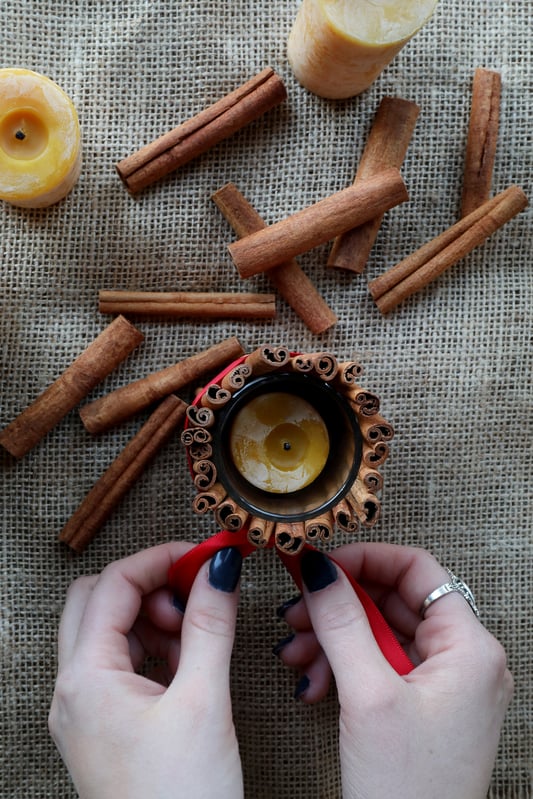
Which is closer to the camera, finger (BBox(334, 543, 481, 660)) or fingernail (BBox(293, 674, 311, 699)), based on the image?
finger (BBox(334, 543, 481, 660))

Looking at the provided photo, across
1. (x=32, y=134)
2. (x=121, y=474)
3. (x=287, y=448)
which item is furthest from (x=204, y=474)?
(x=32, y=134)

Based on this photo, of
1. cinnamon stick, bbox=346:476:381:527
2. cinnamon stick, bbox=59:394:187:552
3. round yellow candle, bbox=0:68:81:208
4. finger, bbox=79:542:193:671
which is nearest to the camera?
cinnamon stick, bbox=346:476:381:527

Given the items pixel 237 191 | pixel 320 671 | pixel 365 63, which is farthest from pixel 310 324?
pixel 320 671

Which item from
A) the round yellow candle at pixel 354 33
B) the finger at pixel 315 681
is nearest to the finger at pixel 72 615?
the finger at pixel 315 681

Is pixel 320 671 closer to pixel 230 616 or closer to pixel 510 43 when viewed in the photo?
pixel 230 616

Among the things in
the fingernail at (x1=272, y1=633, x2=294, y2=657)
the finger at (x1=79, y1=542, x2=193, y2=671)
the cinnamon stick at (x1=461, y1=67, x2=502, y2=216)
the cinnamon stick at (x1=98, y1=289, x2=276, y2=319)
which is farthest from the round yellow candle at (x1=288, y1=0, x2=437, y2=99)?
the fingernail at (x1=272, y1=633, x2=294, y2=657)

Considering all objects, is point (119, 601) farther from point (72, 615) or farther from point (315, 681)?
point (315, 681)

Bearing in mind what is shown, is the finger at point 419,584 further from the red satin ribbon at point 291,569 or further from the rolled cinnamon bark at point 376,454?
the rolled cinnamon bark at point 376,454

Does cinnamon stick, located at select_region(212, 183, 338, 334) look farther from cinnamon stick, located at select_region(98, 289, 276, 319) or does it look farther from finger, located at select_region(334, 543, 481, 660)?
finger, located at select_region(334, 543, 481, 660)
